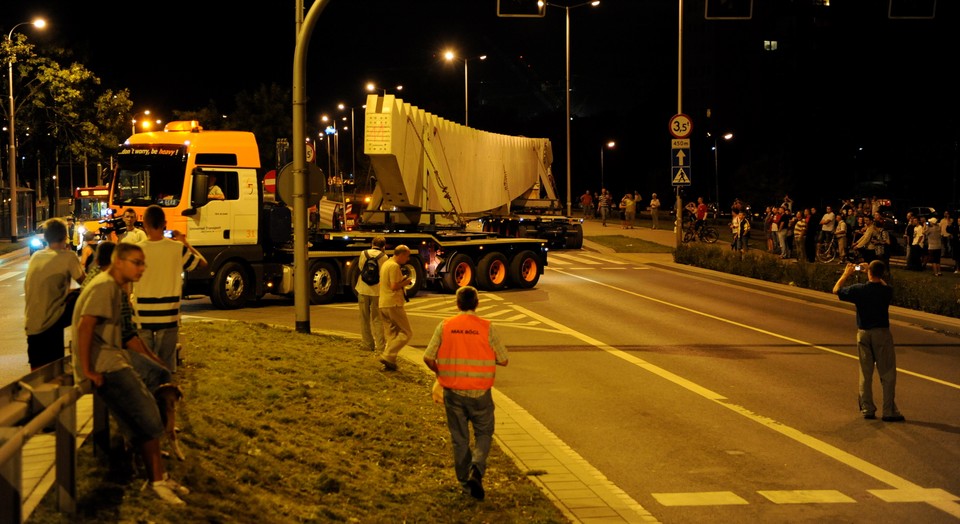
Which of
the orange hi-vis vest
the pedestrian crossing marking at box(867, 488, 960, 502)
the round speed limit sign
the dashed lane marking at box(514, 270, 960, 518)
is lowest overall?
the dashed lane marking at box(514, 270, 960, 518)

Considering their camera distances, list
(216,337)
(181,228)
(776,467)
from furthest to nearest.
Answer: (181,228) → (216,337) → (776,467)

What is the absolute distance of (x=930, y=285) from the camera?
21.8m

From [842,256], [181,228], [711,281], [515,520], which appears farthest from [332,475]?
[842,256]

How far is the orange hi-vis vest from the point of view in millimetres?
7922

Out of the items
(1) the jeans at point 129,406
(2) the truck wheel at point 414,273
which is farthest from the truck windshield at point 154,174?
(1) the jeans at point 129,406

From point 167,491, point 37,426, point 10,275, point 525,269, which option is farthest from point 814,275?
Answer: point 37,426

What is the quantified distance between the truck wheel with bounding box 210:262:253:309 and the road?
1.13 feet

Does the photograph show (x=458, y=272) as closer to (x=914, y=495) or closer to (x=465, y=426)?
(x=465, y=426)

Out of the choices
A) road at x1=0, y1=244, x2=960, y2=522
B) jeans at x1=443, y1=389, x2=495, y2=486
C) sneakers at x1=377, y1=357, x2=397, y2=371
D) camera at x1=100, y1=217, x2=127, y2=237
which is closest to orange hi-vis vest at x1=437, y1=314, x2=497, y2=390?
jeans at x1=443, y1=389, x2=495, y2=486

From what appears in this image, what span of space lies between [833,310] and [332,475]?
673 inches

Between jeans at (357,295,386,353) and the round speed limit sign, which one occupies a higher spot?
the round speed limit sign

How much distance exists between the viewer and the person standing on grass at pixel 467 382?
789cm

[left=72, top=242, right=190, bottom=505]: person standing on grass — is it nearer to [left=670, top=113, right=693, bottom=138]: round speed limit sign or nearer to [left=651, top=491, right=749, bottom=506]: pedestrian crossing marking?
[left=651, top=491, right=749, bottom=506]: pedestrian crossing marking

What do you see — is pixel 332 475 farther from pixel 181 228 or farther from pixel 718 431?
pixel 181 228
